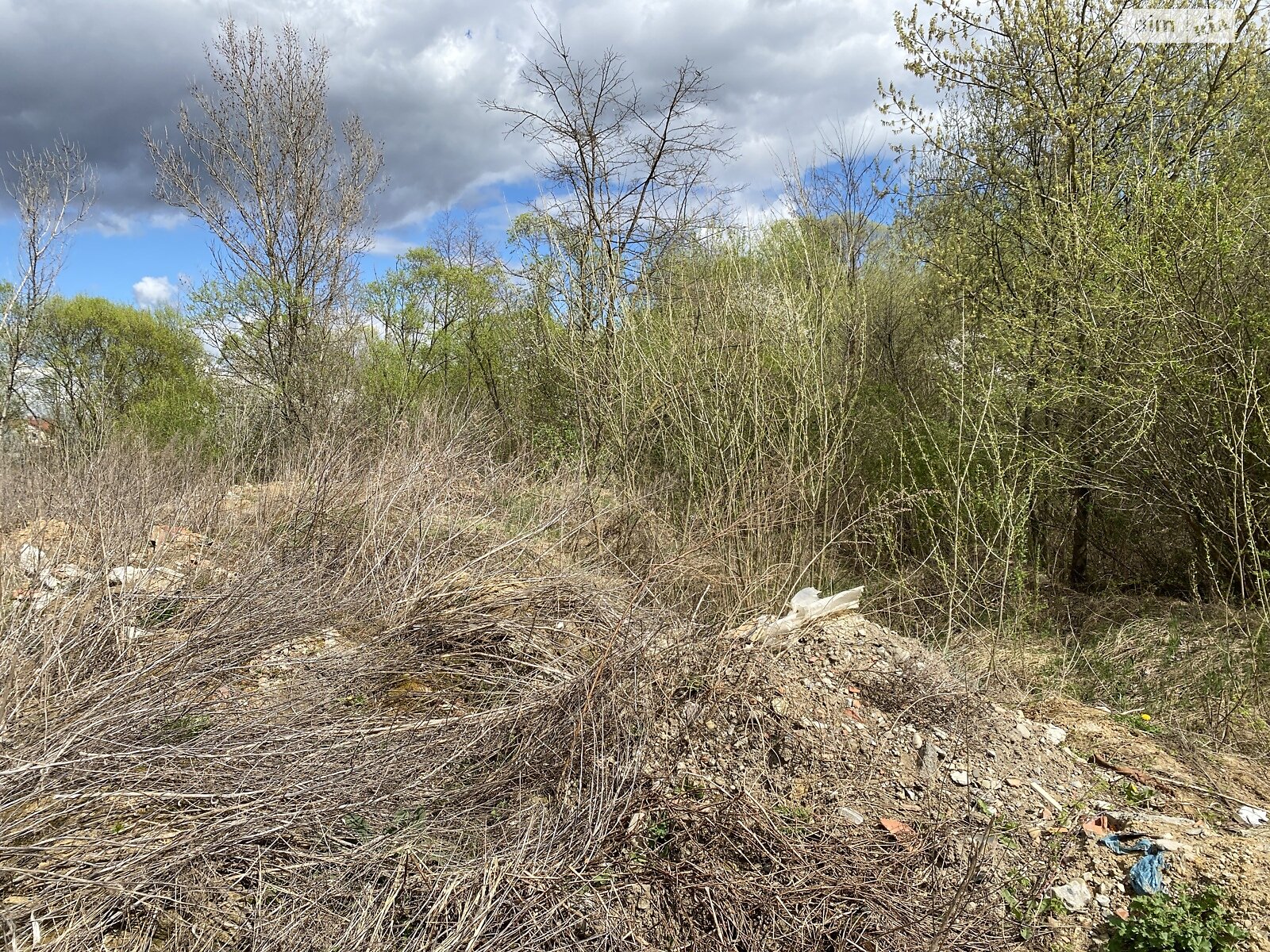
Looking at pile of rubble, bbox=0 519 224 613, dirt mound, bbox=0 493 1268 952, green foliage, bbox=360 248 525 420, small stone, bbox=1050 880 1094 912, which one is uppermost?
green foliage, bbox=360 248 525 420

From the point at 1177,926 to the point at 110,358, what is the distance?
20944mm

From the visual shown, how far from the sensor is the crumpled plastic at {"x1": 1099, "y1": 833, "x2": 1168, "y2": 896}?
255 centimetres

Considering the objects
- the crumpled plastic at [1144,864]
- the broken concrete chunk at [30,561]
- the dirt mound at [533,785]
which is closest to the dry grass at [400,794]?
the dirt mound at [533,785]

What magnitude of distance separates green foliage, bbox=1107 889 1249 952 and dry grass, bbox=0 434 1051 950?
34cm

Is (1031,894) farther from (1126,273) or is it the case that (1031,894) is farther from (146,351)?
(146,351)

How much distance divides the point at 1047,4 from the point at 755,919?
6.94 m

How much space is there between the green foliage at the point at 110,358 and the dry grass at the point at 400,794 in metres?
14.3

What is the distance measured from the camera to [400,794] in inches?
108

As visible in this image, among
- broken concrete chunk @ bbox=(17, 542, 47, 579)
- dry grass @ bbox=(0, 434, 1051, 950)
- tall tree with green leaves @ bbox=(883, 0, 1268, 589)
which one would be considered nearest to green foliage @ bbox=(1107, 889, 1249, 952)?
dry grass @ bbox=(0, 434, 1051, 950)

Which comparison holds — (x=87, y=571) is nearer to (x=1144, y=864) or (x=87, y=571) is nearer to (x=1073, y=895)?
(x=1073, y=895)

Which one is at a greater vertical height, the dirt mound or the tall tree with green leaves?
the tall tree with green leaves

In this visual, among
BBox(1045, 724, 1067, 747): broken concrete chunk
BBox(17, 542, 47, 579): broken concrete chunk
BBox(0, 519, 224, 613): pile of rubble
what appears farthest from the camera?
BBox(1045, 724, 1067, 747): broken concrete chunk

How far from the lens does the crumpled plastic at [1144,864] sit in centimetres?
255

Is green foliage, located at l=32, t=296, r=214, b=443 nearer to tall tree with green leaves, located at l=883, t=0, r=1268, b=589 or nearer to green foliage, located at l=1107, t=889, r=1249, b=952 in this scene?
tall tree with green leaves, located at l=883, t=0, r=1268, b=589
